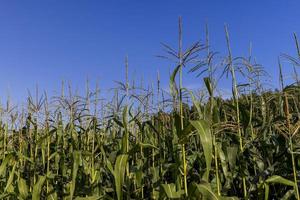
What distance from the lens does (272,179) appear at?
8.93 ft

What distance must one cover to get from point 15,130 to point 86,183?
179 cm

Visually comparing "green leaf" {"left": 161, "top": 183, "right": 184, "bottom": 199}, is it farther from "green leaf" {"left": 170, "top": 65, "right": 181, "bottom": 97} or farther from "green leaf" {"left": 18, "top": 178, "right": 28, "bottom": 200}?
"green leaf" {"left": 18, "top": 178, "right": 28, "bottom": 200}

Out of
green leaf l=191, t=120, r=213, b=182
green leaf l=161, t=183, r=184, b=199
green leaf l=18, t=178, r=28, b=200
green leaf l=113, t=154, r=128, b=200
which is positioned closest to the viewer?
green leaf l=191, t=120, r=213, b=182

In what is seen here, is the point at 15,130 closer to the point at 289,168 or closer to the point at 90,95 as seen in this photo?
the point at 90,95

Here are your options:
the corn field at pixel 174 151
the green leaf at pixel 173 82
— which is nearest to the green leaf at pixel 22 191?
the corn field at pixel 174 151

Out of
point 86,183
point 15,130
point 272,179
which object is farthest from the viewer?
point 15,130

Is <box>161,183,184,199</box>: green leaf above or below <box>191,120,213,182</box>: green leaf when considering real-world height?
below

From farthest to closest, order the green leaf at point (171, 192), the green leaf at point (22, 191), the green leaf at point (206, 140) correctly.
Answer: the green leaf at point (22, 191), the green leaf at point (171, 192), the green leaf at point (206, 140)

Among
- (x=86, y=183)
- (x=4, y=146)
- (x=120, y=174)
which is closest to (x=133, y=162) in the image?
(x=86, y=183)

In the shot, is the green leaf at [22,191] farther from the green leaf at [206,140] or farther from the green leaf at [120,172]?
the green leaf at [206,140]

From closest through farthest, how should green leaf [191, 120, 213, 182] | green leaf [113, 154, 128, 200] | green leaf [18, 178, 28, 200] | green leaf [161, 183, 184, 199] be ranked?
green leaf [191, 120, 213, 182] < green leaf [161, 183, 184, 199] < green leaf [113, 154, 128, 200] < green leaf [18, 178, 28, 200]

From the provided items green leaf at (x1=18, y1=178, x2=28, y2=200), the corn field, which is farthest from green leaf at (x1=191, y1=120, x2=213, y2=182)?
green leaf at (x1=18, y1=178, x2=28, y2=200)

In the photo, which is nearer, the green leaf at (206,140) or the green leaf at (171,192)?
the green leaf at (206,140)

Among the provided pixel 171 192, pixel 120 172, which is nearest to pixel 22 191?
pixel 120 172
